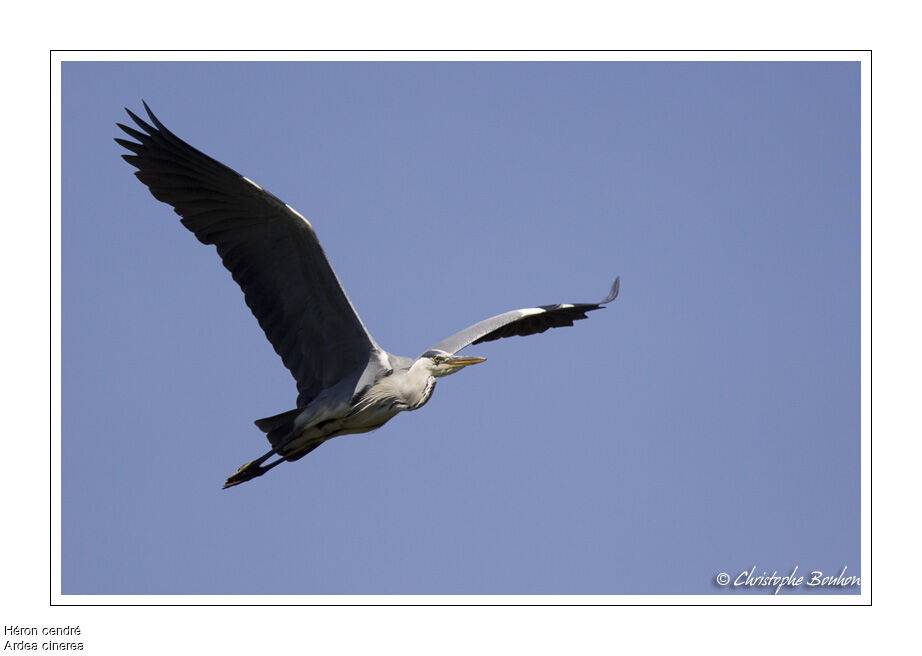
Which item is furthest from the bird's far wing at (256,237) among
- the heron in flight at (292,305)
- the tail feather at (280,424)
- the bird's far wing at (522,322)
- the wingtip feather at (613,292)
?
the wingtip feather at (613,292)

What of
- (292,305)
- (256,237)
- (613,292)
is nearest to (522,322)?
(613,292)

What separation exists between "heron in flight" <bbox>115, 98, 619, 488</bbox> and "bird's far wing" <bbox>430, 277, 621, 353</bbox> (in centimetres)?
33

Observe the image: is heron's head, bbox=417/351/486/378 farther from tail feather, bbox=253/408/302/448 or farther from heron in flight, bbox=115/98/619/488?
tail feather, bbox=253/408/302/448

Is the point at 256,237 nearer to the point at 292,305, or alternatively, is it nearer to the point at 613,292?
the point at 292,305

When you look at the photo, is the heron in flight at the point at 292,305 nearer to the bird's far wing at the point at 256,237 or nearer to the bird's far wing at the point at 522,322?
the bird's far wing at the point at 256,237

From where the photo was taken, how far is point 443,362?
8695mm

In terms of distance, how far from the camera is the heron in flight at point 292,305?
7859 mm

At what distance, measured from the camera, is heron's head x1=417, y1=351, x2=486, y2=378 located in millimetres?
8641

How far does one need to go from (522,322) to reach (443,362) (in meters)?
2.26

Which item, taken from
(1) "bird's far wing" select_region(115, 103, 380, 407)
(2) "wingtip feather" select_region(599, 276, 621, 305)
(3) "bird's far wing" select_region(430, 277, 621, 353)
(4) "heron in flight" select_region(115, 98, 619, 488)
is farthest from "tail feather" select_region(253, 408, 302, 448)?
(2) "wingtip feather" select_region(599, 276, 621, 305)
